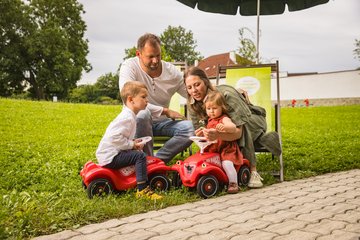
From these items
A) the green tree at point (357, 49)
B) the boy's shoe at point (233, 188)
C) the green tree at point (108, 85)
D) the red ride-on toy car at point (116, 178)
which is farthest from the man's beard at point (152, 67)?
the green tree at point (108, 85)

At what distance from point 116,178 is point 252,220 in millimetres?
1487

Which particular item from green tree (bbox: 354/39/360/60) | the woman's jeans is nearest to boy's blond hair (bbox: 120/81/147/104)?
the woman's jeans

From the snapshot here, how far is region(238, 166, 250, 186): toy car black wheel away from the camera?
15.2ft

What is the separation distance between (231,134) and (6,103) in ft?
36.3

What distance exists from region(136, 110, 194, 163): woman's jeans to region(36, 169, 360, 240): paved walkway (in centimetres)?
96

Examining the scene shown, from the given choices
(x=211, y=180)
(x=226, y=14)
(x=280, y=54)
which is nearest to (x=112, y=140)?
(x=211, y=180)

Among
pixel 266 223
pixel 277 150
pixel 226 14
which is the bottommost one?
pixel 266 223

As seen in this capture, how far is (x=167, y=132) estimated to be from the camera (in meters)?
5.11

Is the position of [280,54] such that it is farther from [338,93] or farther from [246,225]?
[246,225]

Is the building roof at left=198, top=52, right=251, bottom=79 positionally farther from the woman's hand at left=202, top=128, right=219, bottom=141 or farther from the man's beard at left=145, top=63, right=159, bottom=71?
the woman's hand at left=202, top=128, right=219, bottom=141

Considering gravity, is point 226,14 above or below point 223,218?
above

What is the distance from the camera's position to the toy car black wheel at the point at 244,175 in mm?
4645

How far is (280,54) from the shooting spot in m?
26.2

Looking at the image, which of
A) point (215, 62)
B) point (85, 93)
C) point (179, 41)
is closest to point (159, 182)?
point (215, 62)
